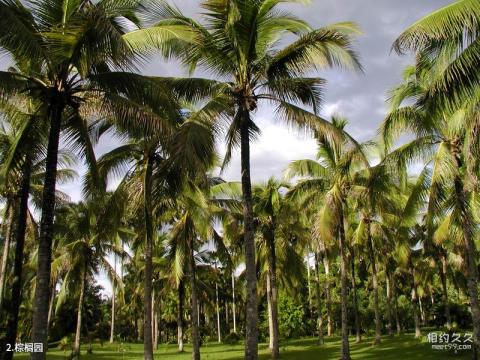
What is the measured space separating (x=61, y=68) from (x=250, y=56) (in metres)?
4.53

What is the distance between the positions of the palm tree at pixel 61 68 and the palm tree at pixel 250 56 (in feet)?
5.45

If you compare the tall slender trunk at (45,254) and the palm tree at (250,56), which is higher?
the palm tree at (250,56)

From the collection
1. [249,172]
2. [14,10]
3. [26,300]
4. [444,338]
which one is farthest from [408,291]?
[14,10]

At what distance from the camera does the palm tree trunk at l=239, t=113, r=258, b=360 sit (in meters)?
11.1

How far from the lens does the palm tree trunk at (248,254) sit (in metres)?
11.1

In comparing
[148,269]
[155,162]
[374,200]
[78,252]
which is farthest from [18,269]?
[374,200]

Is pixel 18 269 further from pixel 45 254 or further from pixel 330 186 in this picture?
pixel 330 186

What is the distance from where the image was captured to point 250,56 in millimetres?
12297

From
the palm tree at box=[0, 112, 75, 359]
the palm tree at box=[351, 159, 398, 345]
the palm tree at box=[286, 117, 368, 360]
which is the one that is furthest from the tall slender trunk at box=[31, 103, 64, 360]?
the palm tree at box=[286, 117, 368, 360]

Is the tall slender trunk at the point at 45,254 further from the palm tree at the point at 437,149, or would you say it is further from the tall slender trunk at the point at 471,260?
the tall slender trunk at the point at 471,260

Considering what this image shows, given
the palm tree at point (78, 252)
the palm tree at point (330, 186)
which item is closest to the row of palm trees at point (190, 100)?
the palm tree at point (330, 186)

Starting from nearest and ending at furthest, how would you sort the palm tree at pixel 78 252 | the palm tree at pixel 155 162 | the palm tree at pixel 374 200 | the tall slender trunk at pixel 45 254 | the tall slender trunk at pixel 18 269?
the tall slender trunk at pixel 45 254
the palm tree at pixel 155 162
the tall slender trunk at pixel 18 269
the palm tree at pixel 374 200
the palm tree at pixel 78 252

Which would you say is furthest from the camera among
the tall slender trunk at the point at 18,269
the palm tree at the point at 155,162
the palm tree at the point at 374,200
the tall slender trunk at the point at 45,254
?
the palm tree at the point at 374,200

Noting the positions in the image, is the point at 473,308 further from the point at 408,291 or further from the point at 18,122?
the point at 408,291
